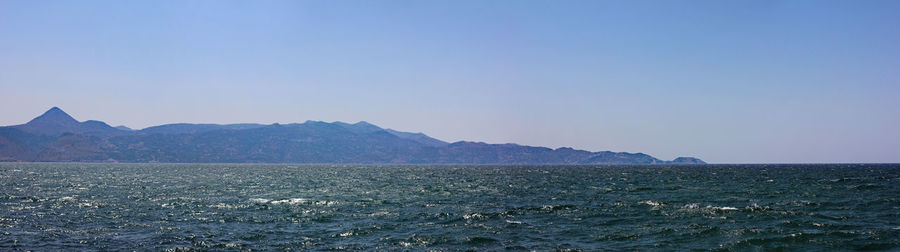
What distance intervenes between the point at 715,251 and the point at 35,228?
169 ft

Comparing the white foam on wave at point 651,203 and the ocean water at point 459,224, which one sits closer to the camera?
the ocean water at point 459,224

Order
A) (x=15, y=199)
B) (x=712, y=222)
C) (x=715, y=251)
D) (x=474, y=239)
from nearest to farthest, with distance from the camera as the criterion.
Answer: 1. (x=715, y=251)
2. (x=474, y=239)
3. (x=712, y=222)
4. (x=15, y=199)

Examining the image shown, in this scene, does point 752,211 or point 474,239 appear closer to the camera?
point 474,239

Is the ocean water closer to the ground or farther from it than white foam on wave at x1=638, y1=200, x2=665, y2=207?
closer to the ground

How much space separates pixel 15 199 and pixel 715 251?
82.2m

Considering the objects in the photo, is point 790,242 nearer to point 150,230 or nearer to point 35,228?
point 150,230

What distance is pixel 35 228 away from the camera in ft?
153

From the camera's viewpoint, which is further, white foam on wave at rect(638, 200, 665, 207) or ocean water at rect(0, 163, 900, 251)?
white foam on wave at rect(638, 200, 665, 207)

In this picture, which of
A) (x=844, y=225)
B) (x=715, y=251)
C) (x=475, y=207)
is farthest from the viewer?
(x=475, y=207)

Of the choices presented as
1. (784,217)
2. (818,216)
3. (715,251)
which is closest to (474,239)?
(715,251)

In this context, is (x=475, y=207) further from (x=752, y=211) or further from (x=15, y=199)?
(x=15, y=199)

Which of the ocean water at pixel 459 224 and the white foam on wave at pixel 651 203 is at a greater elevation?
the white foam on wave at pixel 651 203

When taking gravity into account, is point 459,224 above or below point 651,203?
below

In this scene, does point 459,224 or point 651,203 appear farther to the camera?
point 651,203
